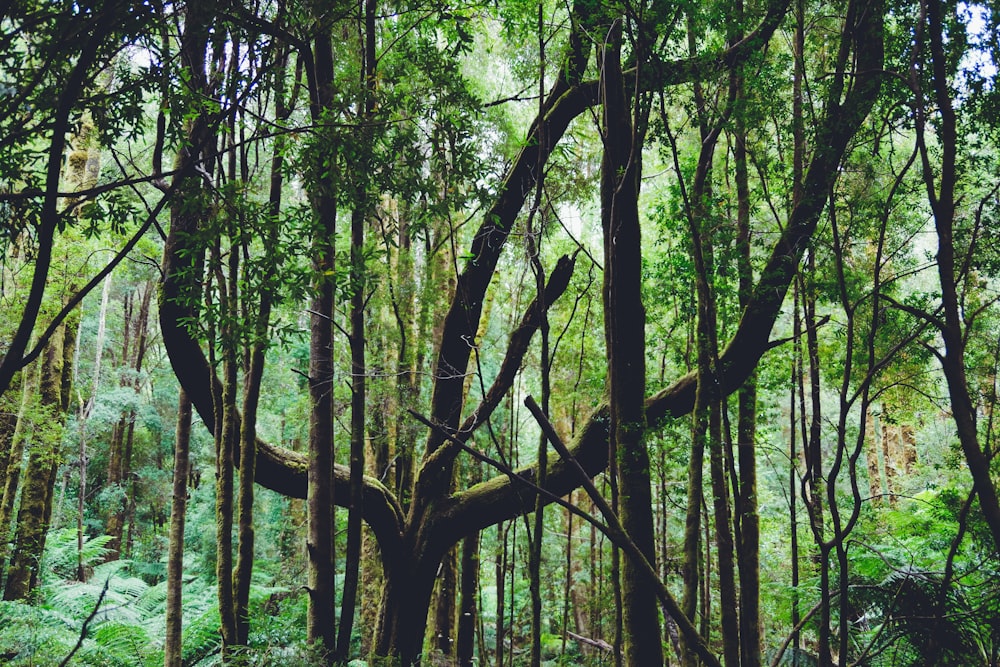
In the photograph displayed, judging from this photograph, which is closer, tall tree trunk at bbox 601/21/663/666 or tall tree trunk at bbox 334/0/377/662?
tall tree trunk at bbox 601/21/663/666

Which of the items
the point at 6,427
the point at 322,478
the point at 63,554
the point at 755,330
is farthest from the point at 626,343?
the point at 63,554

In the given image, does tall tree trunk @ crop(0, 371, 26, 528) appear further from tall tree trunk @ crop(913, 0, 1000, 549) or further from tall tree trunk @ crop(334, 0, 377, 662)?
tall tree trunk @ crop(913, 0, 1000, 549)

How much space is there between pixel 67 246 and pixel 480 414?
741cm

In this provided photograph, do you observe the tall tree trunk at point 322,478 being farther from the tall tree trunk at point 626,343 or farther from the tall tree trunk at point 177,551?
the tall tree trunk at point 626,343

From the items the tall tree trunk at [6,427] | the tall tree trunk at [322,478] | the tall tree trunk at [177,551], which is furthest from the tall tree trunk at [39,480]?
the tall tree trunk at [322,478]

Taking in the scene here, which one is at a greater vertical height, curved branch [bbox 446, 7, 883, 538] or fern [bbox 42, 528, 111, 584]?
curved branch [bbox 446, 7, 883, 538]

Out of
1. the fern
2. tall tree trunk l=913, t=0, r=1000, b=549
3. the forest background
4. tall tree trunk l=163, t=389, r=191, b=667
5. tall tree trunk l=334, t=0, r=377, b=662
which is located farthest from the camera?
the fern

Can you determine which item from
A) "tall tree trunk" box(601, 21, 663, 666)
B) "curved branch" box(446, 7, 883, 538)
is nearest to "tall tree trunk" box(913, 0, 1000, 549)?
"curved branch" box(446, 7, 883, 538)

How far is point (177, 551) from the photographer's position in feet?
17.5

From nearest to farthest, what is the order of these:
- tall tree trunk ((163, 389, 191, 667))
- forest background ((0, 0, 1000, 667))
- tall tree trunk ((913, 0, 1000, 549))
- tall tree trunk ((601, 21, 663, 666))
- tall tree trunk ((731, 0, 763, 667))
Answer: tall tree trunk ((913, 0, 1000, 549)) → forest background ((0, 0, 1000, 667)) → tall tree trunk ((601, 21, 663, 666)) → tall tree trunk ((731, 0, 763, 667)) → tall tree trunk ((163, 389, 191, 667))

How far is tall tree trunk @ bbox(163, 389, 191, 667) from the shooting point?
200 inches

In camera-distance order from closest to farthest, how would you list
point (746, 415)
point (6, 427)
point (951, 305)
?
1. point (951, 305)
2. point (746, 415)
3. point (6, 427)

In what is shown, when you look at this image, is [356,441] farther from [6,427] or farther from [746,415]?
[6,427]

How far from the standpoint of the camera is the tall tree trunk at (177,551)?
16.7 ft
